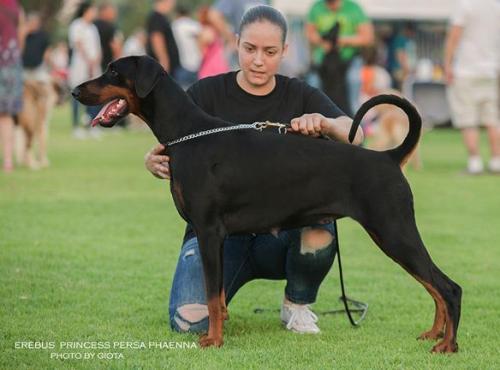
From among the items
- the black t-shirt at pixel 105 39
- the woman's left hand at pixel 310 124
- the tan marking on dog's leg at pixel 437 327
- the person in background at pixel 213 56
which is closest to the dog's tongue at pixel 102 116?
the woman's left hand at pixel 310 124

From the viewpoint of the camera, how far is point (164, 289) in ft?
18.9

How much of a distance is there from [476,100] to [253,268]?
786 centimetres

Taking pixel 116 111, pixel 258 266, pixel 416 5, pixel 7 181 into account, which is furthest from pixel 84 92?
pixel 416 5

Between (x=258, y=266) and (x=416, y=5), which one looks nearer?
(x=258, y=266)

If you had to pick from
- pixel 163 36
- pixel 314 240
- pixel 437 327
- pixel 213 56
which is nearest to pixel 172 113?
pixel 314 240

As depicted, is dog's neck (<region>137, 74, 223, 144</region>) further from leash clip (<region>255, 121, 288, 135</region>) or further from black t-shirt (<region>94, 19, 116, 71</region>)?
black t-shirt (<region>94, 19, 116, 71</region>)

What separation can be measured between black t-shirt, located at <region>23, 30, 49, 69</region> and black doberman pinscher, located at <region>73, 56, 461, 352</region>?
920 cm

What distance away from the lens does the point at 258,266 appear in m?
5.08

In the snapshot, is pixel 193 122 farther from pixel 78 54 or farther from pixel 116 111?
pixel 78 54

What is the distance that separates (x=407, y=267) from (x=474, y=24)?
8.74 meters

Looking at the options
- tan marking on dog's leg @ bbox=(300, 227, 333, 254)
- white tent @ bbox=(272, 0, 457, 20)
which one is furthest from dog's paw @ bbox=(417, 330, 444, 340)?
white tent @ bbox=(272, 0, 457, 20)

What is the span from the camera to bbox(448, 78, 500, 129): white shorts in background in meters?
12.2

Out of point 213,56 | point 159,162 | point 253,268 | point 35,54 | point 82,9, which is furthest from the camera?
point 82,9

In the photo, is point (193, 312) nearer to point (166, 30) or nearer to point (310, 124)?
point (310, 124)
